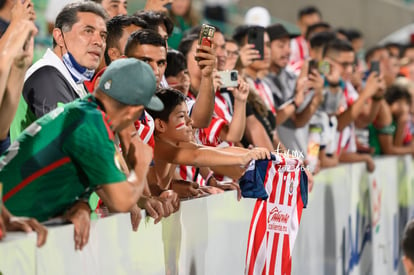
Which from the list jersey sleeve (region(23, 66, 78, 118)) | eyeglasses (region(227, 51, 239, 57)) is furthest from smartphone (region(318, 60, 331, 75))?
jersey sleeve (region(23, 66, 78, 118))

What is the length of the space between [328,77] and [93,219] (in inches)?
200

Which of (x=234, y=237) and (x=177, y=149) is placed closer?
(x=177, y=149)

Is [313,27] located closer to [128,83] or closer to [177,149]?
[177,149]

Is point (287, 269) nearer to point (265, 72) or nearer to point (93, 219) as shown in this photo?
point (93, 219)

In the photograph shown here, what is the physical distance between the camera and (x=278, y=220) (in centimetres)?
591

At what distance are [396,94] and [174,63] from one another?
5.43 m

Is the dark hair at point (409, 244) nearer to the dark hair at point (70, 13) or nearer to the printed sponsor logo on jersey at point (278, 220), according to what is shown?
the printed sponsor logo on jersey at point (278, 220)

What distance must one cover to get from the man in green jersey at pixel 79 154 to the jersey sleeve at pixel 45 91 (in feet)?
2.31

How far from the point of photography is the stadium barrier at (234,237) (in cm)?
417

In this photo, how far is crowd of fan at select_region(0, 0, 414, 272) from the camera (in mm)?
4199

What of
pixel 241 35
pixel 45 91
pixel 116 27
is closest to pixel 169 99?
pixel 116 27

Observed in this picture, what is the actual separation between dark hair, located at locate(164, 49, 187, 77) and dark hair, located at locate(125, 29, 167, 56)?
2.67 feet

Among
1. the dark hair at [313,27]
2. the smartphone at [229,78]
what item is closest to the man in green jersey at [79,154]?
the smartphone at [229,78]

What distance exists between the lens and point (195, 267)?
554 centimetres
